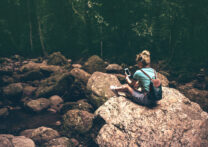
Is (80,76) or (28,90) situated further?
(28,90)

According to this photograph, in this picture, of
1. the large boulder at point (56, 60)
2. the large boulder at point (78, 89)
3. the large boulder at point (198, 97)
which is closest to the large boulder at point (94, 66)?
the large boulder at point (78, 89)

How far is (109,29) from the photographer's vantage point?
14.0 m

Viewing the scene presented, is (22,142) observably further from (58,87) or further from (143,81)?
(143,81)

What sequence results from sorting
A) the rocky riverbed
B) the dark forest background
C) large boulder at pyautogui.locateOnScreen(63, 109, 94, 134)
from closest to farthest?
the rocky riverbed
large boulder at pyautogui.locateOnScreen(63, 109, 94, 134)
the dark forest background

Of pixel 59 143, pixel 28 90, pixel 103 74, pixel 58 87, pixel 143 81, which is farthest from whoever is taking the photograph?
pixel 28 90

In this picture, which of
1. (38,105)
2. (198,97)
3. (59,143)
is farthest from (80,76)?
(198,97)

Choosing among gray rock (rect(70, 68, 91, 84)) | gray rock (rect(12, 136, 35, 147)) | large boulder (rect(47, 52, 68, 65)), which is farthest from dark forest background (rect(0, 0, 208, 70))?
gray rock (rect(12, 136, 35, 147))

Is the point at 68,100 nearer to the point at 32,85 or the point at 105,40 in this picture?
the point at 32,85

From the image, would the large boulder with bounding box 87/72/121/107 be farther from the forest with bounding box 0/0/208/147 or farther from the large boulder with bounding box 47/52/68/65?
the large boulder with bounding box 47/52/68/65

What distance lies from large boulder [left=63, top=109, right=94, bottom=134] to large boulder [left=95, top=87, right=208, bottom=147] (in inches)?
53.1

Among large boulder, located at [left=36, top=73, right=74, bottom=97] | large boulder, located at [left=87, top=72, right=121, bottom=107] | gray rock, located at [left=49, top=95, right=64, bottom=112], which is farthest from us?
large boulder, located at [left=36, top=73, right=74, bottom=97]

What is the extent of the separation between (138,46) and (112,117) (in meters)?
9.33

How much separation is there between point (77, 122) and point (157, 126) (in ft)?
9.30

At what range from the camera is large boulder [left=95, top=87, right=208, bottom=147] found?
418cm
